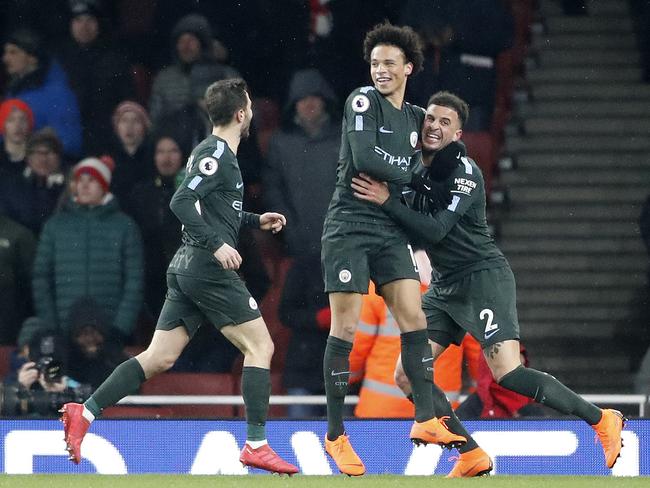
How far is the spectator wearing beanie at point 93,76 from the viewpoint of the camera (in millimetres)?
10375

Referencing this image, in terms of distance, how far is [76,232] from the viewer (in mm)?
9664

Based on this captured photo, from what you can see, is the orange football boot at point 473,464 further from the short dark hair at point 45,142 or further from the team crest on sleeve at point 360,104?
the short dark hair at point 45,142

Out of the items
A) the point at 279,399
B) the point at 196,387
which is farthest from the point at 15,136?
the point at 279,399

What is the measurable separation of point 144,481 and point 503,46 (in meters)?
4.65

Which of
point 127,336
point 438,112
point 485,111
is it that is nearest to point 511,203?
point 485,111

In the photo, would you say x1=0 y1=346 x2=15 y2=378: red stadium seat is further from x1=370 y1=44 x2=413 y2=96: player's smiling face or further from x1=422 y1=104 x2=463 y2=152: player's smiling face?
x1=370 y1=44 x2=413 y2=96: player's smiling face

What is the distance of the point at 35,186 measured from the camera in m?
10.0

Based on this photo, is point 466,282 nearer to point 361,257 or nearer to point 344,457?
point 361,257

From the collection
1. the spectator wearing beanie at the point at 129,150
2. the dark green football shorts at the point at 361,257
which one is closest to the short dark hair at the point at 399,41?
the dark green football shorts at the point at 361,257

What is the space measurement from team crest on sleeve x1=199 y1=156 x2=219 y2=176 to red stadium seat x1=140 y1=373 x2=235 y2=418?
2.97 m

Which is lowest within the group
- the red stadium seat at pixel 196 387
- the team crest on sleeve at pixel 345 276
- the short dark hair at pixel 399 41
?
the red stadium seat at pixel 196 387

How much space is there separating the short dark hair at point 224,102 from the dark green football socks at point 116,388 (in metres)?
1.12

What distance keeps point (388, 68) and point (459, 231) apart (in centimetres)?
80

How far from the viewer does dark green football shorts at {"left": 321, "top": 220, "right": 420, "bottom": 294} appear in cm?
697
